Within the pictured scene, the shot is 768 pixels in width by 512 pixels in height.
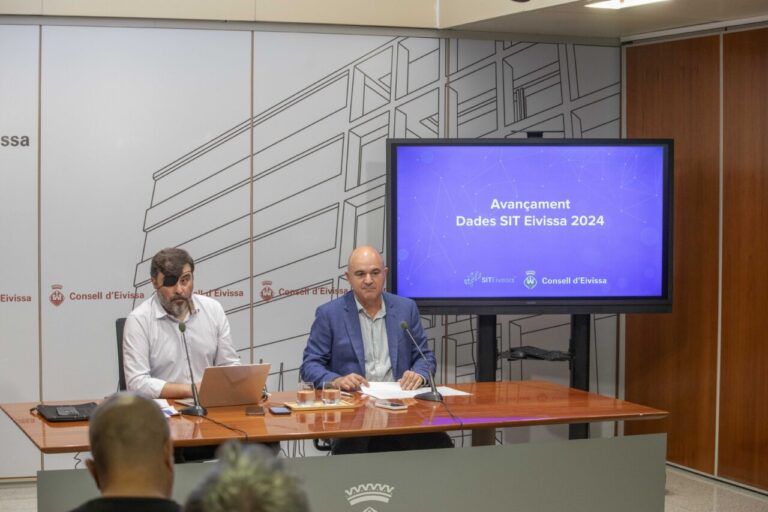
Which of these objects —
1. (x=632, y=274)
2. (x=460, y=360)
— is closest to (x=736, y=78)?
(x=632, y=274)

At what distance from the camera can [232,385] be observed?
4.13 meters

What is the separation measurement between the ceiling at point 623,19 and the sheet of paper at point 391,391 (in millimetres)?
2215

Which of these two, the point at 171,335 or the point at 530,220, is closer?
the point at 171,335

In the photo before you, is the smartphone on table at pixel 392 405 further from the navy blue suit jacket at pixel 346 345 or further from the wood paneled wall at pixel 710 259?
the wood paneled wall at pixel 710 259

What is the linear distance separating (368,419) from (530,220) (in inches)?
86.9

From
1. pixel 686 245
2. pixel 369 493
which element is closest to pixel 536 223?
pixel 686 245

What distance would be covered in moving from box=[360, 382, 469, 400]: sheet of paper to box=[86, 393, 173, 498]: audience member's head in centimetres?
250

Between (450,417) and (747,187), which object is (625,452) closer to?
(450,417)

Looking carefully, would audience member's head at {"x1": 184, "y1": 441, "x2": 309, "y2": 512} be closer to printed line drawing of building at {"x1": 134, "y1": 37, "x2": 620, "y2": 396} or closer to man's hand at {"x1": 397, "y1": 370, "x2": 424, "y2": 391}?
man's hand at {"x1": 397, "y1": 370, "x2": 424, "y2": 391}

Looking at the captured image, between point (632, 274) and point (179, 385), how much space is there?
275 centimetres

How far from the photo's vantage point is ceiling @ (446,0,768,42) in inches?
219

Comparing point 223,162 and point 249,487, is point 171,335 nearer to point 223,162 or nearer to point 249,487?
point 223,162

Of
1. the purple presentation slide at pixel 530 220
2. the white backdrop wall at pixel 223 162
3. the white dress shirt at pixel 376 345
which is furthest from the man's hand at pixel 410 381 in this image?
the white backdrop wall at pixel 223 162

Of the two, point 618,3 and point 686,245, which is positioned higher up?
point 618,3
